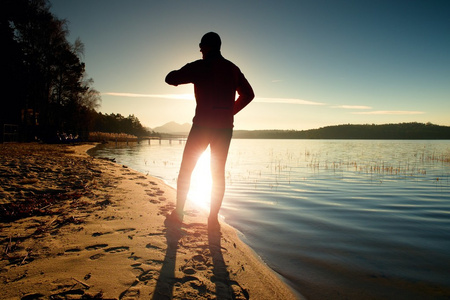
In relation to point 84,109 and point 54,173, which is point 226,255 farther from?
point 84,109

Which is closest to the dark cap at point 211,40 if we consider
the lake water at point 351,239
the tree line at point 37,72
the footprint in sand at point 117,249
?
the footprint in sand at point 117,249

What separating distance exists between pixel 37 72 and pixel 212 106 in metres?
28.8

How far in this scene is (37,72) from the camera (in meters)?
23.9

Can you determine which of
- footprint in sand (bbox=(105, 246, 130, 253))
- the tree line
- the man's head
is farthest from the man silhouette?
the tree line

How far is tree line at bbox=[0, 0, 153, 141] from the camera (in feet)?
68.2

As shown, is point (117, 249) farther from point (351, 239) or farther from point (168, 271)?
point (351, 239)

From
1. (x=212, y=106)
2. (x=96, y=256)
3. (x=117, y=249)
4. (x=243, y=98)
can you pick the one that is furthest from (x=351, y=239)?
(x=96, y=256)

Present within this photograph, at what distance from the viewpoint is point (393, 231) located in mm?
3773

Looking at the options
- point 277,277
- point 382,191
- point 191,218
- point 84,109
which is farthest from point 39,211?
point 84,109

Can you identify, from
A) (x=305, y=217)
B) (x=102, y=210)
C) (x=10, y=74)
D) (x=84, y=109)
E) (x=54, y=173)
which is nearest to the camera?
(x=102, y=210)

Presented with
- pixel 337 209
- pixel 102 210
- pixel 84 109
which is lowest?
pixel 337 209

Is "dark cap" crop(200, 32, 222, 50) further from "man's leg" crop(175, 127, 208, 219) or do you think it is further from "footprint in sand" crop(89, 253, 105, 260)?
"footprint in sand" crop(89, 253, 105, 260)

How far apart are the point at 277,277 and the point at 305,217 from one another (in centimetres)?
244

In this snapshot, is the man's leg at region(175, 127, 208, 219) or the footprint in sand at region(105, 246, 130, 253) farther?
the man's leg at region(175, 127, 208, 219)
